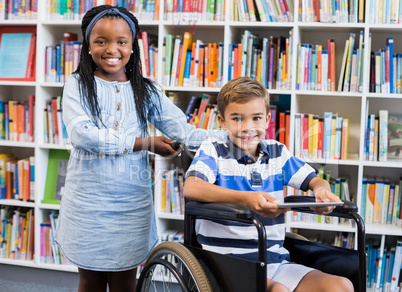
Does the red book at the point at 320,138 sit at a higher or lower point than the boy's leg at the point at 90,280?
higher

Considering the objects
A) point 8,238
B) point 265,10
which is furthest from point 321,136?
point 8,238

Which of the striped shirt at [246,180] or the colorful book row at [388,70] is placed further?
the colorful book row at [388,70]

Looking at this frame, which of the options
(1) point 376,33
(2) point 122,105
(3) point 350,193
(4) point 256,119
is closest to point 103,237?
(2) point 122,105

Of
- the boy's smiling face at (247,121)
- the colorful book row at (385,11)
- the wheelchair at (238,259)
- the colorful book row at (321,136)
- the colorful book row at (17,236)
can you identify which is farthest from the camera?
the colorful book row at (17,236)

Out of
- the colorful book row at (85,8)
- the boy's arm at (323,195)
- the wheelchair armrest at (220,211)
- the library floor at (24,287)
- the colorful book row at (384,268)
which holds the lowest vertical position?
the library floor at (24,287)

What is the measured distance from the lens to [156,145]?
5.40 feet

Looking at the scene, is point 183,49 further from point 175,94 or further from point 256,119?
point 256,119

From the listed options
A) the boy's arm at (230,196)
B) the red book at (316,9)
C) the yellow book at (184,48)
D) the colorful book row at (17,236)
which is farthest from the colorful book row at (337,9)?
the colorful book row at (17,236)

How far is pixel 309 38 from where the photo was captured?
2775 mm

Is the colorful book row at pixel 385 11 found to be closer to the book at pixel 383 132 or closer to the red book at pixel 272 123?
the book at pixel 383 132

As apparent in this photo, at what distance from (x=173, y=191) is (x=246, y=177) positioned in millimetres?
1170

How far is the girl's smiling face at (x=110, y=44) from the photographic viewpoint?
64.7 inches

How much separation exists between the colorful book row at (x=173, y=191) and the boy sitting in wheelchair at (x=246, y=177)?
106 centimetres

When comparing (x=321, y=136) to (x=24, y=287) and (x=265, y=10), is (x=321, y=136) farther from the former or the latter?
(x=24, y=287)
